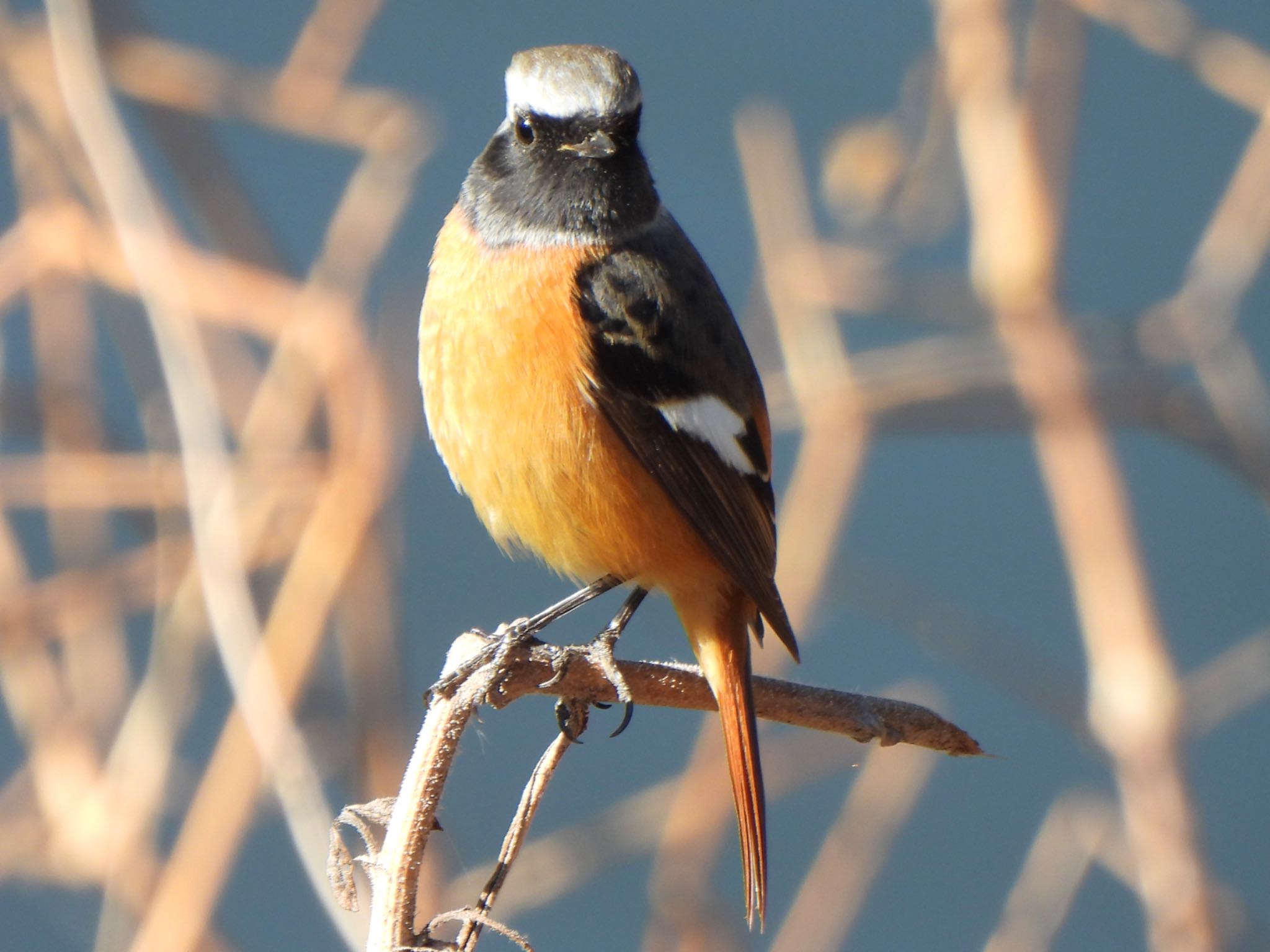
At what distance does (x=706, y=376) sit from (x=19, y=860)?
6.78 feet

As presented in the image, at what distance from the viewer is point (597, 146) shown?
8.02ft

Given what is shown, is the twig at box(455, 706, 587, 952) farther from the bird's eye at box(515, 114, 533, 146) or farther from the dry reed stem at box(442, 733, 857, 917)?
the dry reed stem at box(442, 733, 857, 917)

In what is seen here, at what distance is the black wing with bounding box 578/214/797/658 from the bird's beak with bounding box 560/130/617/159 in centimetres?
17

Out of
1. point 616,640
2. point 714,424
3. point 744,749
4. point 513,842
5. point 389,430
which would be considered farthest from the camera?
point 389,430

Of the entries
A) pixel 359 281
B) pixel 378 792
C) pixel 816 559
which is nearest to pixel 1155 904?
pixel 816 559

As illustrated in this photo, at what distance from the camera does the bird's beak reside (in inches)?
96.0

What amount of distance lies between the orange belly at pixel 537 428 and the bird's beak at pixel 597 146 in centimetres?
15

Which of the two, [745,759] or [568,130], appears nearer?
[745,759]

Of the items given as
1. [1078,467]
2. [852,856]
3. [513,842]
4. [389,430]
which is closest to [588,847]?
[852,856]

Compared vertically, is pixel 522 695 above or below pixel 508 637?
below

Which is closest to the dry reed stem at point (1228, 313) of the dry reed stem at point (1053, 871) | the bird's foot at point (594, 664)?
the dry reed stem at point (1053, 871)

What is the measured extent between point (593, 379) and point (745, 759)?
62 centimetres

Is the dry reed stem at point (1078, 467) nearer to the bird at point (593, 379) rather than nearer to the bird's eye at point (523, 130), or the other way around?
the bird at point (593, 379)

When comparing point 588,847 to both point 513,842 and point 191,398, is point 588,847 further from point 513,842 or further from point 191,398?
point 513,842
